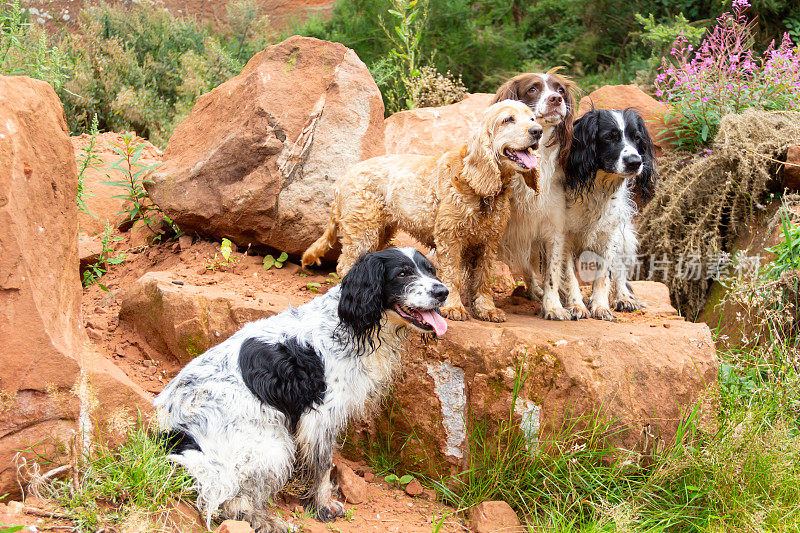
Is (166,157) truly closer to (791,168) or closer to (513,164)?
(513,164)

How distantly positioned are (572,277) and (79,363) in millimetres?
3072

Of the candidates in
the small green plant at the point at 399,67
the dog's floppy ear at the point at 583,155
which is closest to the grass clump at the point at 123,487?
the dog's floppy ear at the point at 583,155

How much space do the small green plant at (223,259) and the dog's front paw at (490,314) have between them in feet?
7.27

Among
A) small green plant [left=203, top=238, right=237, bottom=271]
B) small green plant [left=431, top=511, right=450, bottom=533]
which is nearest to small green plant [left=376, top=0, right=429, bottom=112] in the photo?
small green plant [left=203, top=238, right=237, bottom=271]

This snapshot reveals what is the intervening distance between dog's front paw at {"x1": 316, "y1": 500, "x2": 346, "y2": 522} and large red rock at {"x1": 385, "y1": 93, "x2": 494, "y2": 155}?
3472 millimetres

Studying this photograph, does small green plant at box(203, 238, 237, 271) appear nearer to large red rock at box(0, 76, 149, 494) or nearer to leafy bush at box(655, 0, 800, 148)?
large red rock at box(0, 76, 149, 494)

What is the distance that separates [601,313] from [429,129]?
2.67 metres

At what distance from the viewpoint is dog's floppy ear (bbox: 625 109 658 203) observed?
14.9ft

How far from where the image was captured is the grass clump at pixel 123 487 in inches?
126

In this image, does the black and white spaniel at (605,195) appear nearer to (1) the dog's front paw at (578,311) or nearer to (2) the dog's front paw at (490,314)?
(1) the dog's front paw at (578,311)

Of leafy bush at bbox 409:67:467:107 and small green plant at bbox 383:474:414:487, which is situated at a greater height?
leafy bush at bbox 409:67:467:107

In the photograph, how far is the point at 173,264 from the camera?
5.82 meters

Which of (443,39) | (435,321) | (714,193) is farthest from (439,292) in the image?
(443,39)

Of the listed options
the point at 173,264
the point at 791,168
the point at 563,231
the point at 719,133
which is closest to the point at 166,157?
the point at 173,264
